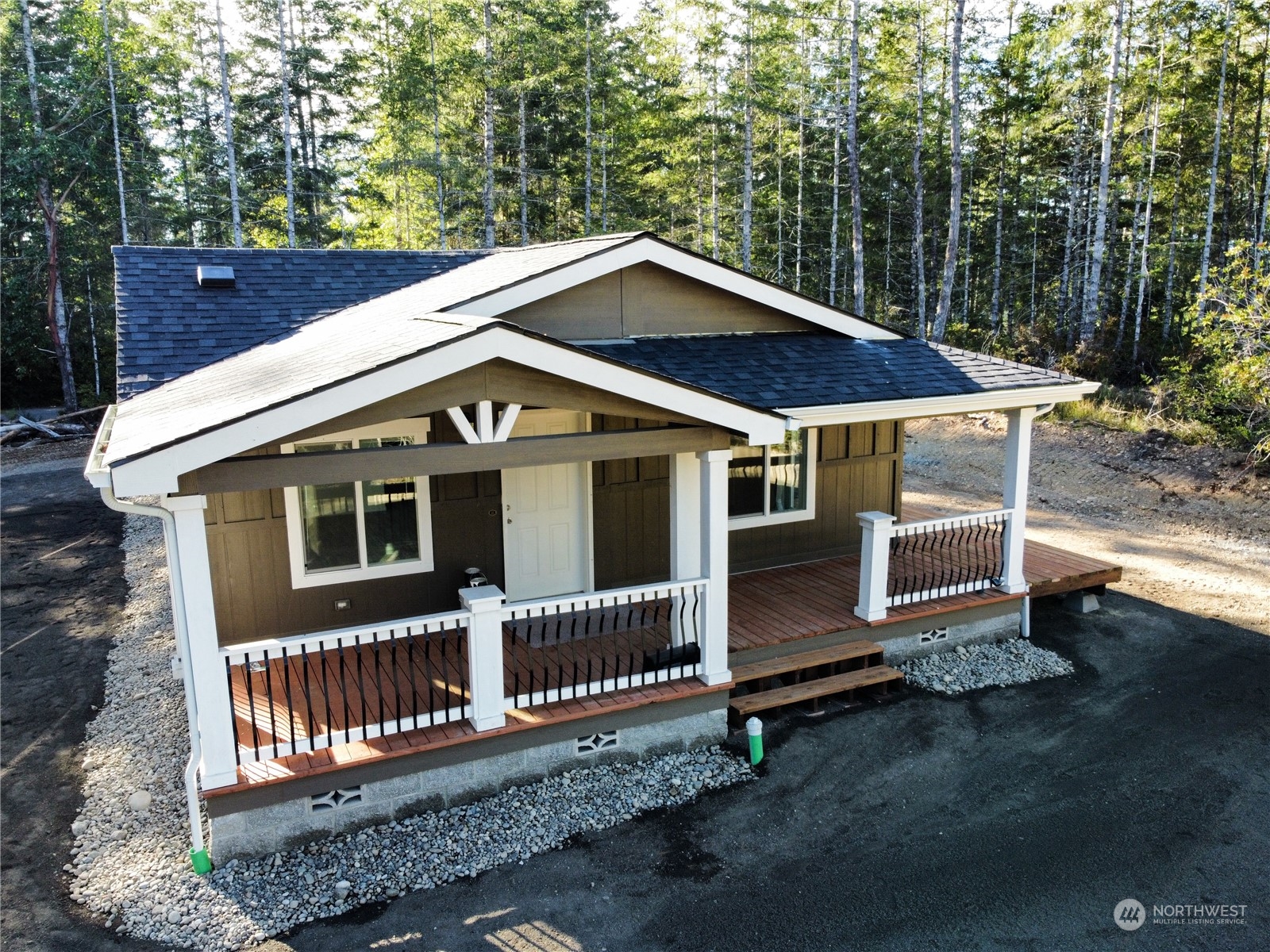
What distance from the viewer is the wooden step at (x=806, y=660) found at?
712 centimetres

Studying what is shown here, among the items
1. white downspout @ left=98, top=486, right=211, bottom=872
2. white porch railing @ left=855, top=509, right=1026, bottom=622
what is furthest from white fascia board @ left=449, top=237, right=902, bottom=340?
white downspout @ left=98, top=486, right=211, bottom=872

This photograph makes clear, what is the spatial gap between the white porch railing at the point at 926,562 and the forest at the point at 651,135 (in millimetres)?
11441

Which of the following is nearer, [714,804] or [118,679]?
[714,804]

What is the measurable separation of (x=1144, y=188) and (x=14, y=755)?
27880mm

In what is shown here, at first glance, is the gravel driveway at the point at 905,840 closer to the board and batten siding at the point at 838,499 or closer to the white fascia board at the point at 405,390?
the board and batten siding at the point at 838,499

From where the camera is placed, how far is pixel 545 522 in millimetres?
8125

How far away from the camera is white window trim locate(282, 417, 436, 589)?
7188mm

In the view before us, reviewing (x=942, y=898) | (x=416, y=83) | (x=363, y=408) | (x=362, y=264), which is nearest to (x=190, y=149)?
(x=416, y=83)

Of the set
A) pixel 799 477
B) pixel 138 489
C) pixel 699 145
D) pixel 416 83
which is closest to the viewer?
pixel 138 489

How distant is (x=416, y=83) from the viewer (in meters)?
23.5

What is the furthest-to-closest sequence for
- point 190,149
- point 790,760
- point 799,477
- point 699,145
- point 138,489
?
point 190,149, point 699,145, point 799,477, point 790,760, point 138,489

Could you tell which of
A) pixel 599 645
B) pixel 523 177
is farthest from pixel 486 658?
pixel 523 177

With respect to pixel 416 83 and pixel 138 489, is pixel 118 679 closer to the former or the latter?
pixel 138 489

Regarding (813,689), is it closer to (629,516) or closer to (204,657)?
(629,516)
